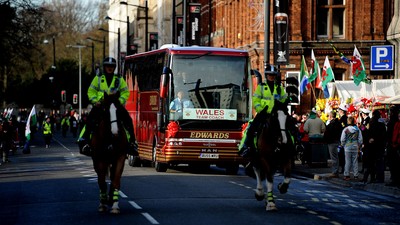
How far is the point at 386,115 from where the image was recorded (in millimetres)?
37875

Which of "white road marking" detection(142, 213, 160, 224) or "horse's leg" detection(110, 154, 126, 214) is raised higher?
"horse's leg" detection(110, 154, 126, 214)

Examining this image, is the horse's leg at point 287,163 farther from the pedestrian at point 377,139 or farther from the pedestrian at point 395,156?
the pedestrian at point 377,139

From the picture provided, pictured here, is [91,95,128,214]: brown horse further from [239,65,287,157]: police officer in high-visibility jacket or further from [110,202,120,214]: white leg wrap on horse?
[239,65,287,157]: police officer in high-visibility jacket

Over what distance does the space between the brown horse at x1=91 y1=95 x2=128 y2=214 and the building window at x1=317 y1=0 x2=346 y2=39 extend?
38590 mm

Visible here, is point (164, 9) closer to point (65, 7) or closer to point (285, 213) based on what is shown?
point (65, 7)

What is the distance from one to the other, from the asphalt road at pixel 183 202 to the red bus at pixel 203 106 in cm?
68

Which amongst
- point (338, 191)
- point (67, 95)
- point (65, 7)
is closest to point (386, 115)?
point (338, 191)

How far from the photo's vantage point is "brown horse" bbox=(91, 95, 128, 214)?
18.2m

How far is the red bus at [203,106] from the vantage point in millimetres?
30609

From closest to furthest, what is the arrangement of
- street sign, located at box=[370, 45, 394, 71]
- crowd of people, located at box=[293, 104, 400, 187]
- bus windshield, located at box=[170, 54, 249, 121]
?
crowd of people, located at box=[293, 104, 400, 187] → bus windshield, located at box=[170, 54, 249, 121] → street sign, located at box=[370, 45, 394, 71]

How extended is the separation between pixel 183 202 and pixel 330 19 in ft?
121

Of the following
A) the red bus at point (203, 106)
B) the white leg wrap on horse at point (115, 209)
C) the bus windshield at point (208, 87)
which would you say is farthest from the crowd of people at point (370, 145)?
the white leg wrap on horse at point (115, 209)

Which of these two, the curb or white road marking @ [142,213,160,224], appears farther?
the curb

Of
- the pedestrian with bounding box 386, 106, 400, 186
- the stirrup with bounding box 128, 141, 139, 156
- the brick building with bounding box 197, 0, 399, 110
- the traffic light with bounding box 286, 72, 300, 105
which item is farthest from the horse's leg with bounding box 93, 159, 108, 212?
the brick building with bounding box 197, 0, 399, 110
